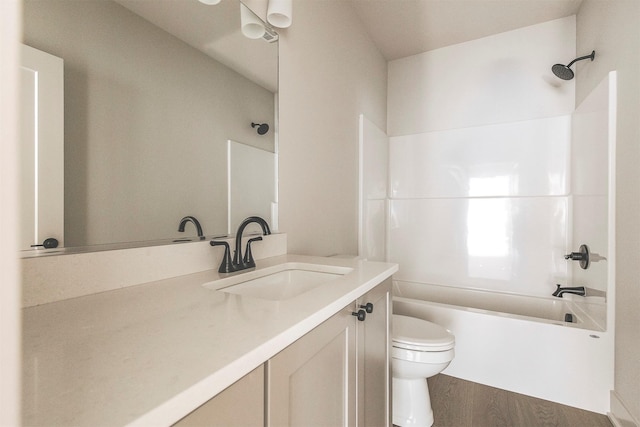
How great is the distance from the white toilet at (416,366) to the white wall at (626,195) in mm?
843

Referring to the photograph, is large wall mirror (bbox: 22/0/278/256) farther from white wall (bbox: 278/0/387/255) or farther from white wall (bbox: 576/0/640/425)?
white wall (bbox: 576/0/640/425)

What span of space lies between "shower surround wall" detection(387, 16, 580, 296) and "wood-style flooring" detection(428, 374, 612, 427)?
3.05 ft

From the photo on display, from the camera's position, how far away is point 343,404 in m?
0.80

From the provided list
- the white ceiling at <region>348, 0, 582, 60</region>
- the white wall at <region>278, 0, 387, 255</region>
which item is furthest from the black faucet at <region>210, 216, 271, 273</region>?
the white ceiling at <region>348, 0, 582, 60</region>

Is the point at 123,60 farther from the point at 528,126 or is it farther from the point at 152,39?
the point at 528,126

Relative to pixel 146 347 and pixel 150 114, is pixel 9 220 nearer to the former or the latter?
pixel 146 347

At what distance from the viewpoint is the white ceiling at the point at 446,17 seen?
2.19 meters

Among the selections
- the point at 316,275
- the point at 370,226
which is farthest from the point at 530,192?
the point at 316,275

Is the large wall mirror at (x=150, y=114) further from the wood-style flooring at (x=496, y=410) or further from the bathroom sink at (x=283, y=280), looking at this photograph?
the wood-style flooring at (x=496, y=410)

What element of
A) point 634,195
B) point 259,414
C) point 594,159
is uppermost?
point 594,159

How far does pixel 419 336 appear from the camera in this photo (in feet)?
5.33

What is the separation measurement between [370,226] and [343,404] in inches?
71.5

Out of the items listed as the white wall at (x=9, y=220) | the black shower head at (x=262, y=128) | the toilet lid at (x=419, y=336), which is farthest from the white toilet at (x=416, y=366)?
the white wall at (x=9, y=220)

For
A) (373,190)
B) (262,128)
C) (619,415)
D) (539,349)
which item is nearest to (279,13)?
(262,128)
